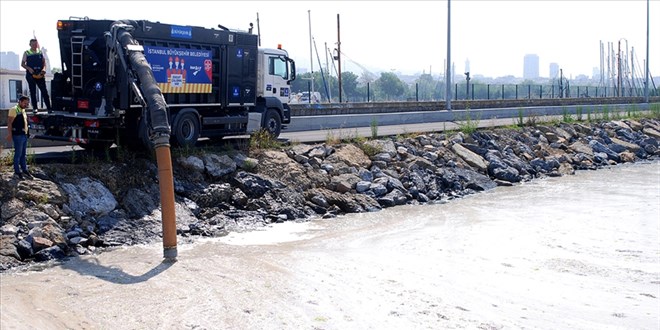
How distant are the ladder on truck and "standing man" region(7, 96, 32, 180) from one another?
2630 millimetres

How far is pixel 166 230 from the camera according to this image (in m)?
13.6

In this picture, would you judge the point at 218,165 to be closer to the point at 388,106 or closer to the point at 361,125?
the point at 361,125

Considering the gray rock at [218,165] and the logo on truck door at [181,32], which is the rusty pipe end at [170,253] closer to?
the gray rock at [218,165]

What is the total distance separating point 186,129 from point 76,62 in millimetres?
2995

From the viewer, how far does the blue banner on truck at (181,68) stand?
58.4 feet

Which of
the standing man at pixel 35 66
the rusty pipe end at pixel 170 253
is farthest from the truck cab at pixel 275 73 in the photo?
the rusty pipe end at pixel 170 253

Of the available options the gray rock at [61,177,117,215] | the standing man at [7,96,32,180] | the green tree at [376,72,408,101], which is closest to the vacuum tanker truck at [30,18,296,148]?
the gray rock at [61,177,117,215]

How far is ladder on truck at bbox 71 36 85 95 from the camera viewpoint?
1720 cm

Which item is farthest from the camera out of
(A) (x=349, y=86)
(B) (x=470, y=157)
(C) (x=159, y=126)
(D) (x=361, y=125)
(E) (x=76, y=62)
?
(A) (x=349, y=86)

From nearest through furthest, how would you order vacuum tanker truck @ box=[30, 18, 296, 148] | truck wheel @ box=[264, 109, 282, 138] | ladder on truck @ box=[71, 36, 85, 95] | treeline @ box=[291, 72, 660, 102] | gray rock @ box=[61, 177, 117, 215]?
gray rock @ box=[61, 177, 117, 215]
vacuum tanker truck @ box=[30, 18, 296, 148]
ladder on truck @ box=[71, 36, 85, 95]
truck wheel @ box=[264, 109, 282, 138]
treeline @ box=[291, 72, 660, 102]

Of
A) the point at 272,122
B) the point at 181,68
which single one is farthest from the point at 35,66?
the point at 272,122

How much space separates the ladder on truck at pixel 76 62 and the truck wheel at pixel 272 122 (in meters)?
5.93

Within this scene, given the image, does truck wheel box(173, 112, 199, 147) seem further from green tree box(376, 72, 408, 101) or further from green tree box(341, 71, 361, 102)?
green tree box(376, 72, 408, 101)

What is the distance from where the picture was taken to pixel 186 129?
61.6 ft
